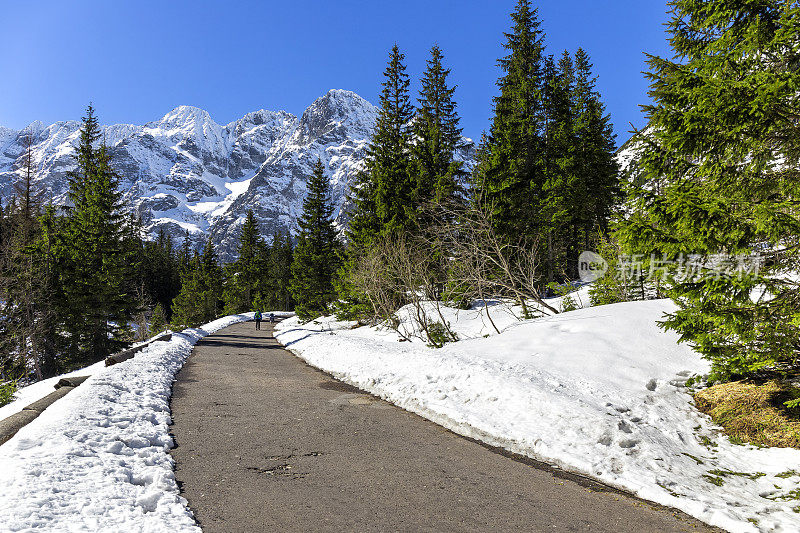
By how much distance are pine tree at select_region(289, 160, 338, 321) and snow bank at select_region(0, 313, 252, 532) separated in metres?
28.6

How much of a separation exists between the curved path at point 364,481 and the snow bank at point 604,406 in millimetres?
449

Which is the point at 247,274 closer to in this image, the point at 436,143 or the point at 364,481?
the point at 436,143

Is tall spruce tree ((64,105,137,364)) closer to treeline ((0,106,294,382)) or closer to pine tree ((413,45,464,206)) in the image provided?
treeline ((0,106,294,382))

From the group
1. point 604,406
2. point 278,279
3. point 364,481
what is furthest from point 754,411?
point 278,279

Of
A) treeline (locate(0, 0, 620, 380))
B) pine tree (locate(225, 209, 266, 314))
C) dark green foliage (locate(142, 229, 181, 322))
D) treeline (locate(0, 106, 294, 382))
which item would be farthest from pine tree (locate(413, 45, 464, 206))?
dark green foliage (locate(142, 229, 181, 322))

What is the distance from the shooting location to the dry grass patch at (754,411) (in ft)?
19.2

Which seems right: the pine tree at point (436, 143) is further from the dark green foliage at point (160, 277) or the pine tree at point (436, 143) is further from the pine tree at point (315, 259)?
the dark green foliage at point (160, 277)

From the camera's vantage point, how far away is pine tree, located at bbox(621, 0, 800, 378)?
230 inches

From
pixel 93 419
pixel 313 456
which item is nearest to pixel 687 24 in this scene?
pixel 313 456

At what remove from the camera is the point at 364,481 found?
485 cm

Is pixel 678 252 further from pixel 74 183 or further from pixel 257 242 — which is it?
pixel 257 242

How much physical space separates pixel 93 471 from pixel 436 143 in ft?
80.1

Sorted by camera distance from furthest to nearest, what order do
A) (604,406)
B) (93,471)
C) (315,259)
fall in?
(315,259)
(604,406)
(93,471)

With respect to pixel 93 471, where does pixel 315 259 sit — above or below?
above
